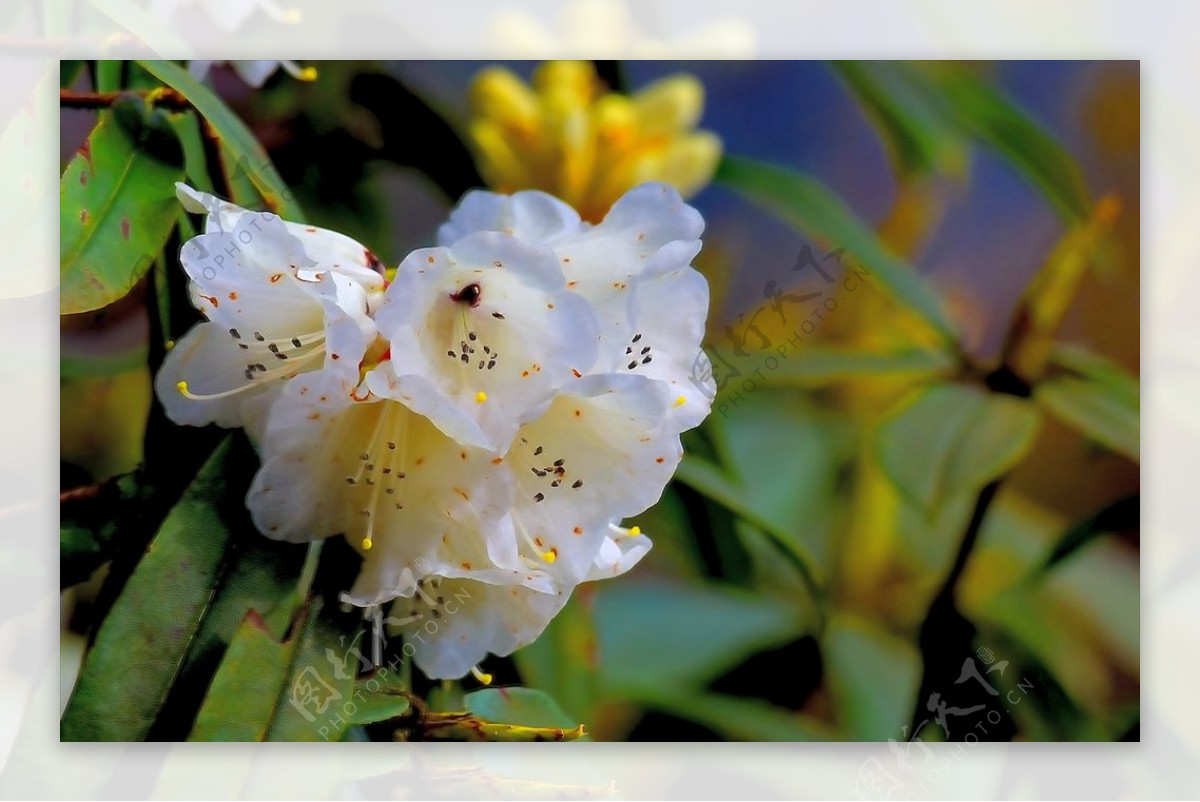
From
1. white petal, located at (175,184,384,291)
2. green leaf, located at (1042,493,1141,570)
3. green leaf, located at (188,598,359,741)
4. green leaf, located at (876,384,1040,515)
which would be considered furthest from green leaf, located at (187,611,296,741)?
green leaf, located at (1042,493,1141,570)

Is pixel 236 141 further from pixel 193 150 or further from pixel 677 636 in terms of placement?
pixel 677 636

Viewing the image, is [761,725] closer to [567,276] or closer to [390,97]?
[567,276]

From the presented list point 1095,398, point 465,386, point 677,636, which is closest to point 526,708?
point 677,636

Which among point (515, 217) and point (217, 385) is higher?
point (515, 217)

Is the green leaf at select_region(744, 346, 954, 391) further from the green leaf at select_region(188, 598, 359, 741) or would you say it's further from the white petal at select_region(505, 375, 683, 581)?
the green leaf at select_region(188, 598, 359, 741)

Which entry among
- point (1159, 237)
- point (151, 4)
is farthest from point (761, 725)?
point (151, 4)

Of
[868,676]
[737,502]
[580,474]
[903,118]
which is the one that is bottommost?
[868,676]

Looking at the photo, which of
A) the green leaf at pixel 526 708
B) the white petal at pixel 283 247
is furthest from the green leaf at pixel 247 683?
the white petal at pixel 283 247
